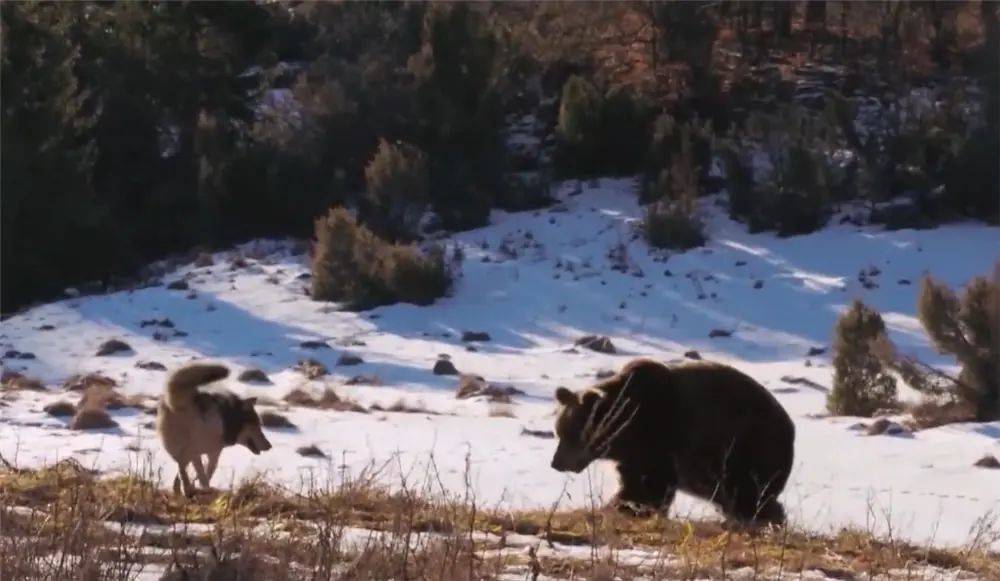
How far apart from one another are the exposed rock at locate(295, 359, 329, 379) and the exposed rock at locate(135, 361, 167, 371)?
1.65 meters

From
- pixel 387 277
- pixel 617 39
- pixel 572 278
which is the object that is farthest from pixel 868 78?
pixel 387 277

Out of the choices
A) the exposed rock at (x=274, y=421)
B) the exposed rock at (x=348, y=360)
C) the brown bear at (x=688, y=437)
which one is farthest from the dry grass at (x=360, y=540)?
the exposed rock at (x=348, y=360)

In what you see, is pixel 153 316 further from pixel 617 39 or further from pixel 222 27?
pixel 617 39

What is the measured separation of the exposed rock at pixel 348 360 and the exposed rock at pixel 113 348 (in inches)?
127

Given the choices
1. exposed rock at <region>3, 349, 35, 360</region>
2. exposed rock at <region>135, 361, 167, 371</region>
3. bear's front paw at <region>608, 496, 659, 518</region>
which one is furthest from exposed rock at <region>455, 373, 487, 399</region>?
bear's front paw at <region>608, 496, 659, 518</region>

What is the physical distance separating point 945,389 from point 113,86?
20450mm

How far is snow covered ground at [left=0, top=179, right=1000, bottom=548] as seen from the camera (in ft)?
37.0

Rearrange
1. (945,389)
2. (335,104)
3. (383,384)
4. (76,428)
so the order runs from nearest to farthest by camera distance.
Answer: (76,428) < (945,389) < (383,384) < (335,104)

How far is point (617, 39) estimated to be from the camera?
3422 cm

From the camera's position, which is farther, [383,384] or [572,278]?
[572,278]

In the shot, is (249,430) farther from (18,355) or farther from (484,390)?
(18,355)

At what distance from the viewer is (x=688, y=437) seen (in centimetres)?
878

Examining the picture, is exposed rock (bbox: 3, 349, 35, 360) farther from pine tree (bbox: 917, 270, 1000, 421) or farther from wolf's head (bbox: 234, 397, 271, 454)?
pine tree (bbox: 917, 270, 1000, 421)

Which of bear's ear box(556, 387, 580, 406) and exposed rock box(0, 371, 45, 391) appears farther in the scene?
exposed rock box(0, 371, 45, 391)
